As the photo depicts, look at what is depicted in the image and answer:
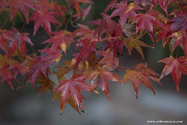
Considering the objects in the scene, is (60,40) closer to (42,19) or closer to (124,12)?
(42,19)

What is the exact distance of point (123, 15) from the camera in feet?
1.91

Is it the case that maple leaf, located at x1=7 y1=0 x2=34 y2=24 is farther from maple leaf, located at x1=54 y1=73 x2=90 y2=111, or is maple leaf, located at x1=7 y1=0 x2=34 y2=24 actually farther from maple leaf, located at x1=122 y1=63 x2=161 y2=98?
maple leaf, located at x1=122 y1=63 x2=161 y2=98

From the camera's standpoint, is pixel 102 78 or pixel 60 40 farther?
pixel 60 40

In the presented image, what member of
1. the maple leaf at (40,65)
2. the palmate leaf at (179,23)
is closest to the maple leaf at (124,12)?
the palmate leaf at (179,23)

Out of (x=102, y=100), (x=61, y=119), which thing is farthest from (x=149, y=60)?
(x=61, y=119)

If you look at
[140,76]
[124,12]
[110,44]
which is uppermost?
[124,12]

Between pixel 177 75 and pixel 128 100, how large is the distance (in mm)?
1486

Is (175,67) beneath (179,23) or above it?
beneath

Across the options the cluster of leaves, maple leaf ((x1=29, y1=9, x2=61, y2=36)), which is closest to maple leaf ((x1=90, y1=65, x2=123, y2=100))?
the cluster of leaves

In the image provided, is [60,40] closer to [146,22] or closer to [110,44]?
[110,44]

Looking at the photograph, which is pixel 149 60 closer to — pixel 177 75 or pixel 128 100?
pixel 128 100

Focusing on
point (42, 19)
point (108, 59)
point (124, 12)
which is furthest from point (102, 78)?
point (42, 19)

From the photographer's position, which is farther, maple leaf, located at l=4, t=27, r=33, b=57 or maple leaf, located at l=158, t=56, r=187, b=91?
maple leaf, located at l=4, t=27, r=33, b=57

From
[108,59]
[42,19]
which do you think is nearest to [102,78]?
[108,59]
